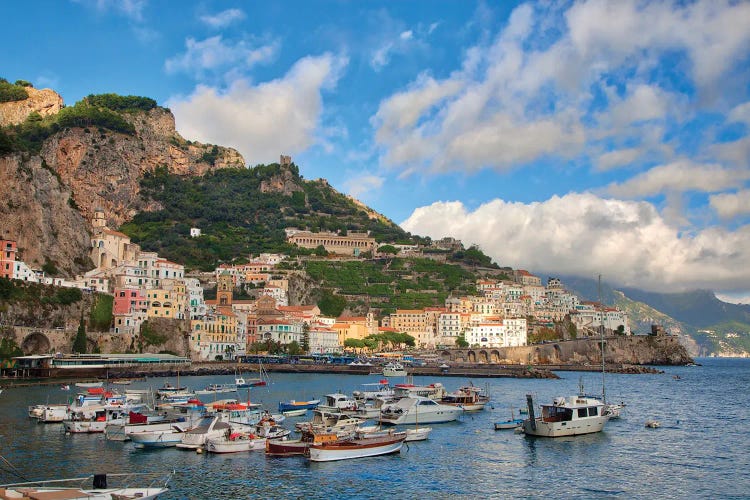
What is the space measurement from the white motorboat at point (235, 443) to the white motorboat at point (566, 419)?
560 inches

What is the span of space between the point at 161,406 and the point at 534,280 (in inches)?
5576

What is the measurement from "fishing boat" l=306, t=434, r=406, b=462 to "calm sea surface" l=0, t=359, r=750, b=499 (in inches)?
15.6

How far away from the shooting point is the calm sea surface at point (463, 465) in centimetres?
2602

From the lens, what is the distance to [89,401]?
4062cm

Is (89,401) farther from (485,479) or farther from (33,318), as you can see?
(33,318)

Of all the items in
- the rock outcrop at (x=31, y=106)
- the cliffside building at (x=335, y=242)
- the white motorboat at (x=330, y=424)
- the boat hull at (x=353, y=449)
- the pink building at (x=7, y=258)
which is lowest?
the boat hull at (x=353, y=449)

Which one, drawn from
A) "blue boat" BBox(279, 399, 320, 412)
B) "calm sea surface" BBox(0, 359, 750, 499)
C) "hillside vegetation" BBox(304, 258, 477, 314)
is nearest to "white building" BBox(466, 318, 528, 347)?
"hillside vegetation" BBox(304, 258, 477, 314)

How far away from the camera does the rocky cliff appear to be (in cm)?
8675

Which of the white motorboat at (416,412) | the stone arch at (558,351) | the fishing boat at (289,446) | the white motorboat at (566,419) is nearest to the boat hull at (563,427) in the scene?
the white motorboat at (566,419)

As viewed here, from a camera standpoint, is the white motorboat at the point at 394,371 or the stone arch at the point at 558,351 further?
the stone arch at the point at 558,351

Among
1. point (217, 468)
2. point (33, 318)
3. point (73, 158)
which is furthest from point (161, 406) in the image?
point (73, 158)

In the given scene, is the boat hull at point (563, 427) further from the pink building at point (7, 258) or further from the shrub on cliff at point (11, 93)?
the shrub on cliff at point (11, 93)

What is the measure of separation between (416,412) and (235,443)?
1305 cm

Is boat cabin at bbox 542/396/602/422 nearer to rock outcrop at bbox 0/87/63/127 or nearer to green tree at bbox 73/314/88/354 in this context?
green tree at bbox 73/314/88/354
